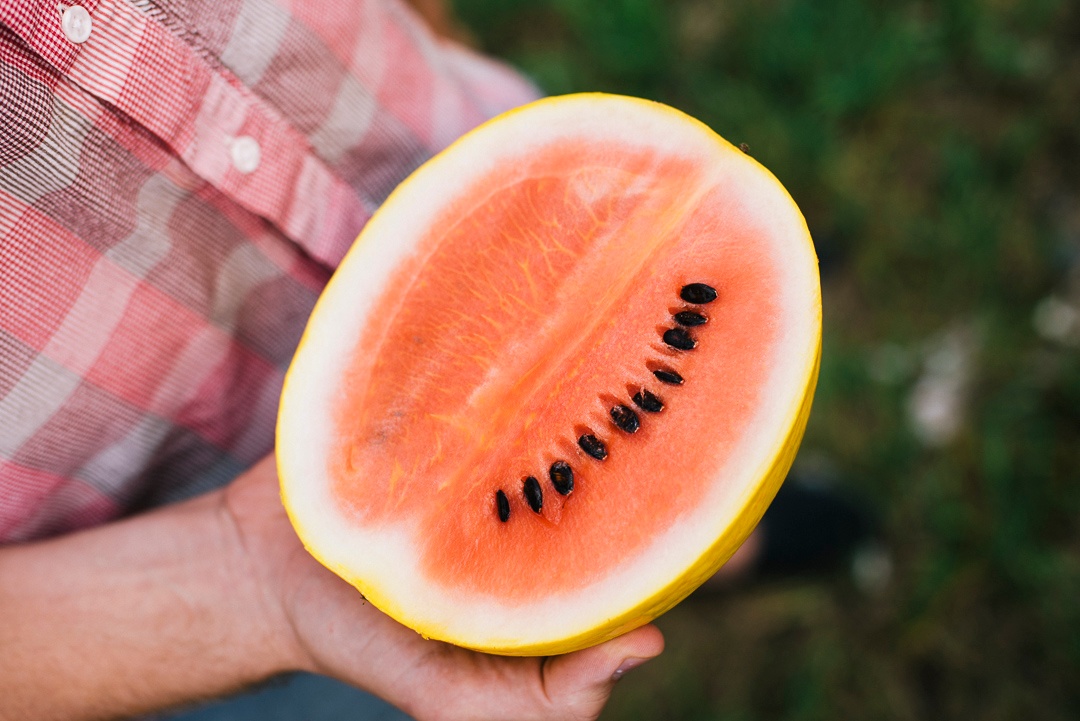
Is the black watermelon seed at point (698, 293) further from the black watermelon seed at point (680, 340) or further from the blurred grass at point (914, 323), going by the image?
the blurred grass at point (914, 323)

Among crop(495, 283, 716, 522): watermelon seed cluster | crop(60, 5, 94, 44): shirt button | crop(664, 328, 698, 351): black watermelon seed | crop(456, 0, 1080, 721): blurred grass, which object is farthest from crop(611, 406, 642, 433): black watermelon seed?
crop(456, 0, 1080, 721): blurred grass

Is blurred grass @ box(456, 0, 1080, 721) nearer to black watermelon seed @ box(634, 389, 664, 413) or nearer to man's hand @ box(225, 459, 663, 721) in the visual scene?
man's hand @ box(225, 459, 663, 721)

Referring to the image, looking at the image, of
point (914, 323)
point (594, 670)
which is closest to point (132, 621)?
point (594, 670)

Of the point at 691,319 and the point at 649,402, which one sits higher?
the point at 691,319

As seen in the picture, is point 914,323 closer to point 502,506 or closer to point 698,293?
point 698,293

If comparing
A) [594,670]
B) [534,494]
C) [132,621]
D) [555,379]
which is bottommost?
[132,621]
